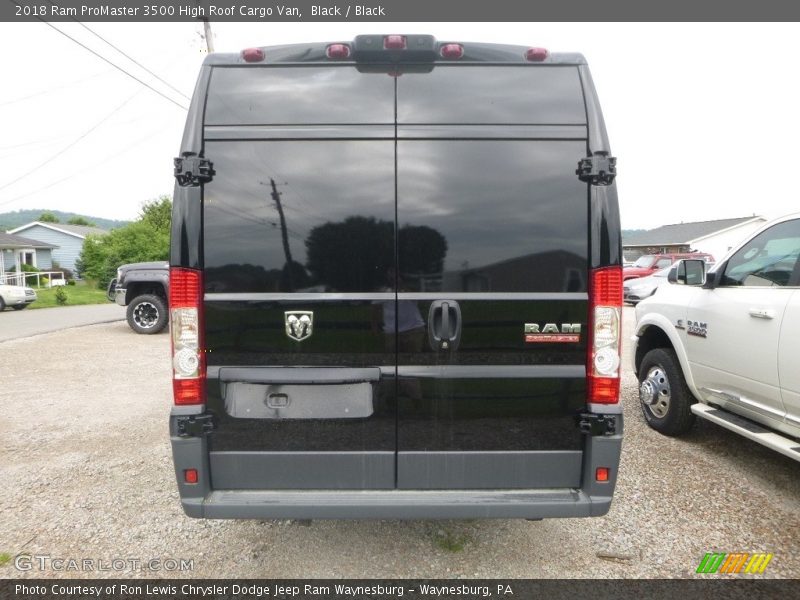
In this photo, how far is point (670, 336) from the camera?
4152 millimetres

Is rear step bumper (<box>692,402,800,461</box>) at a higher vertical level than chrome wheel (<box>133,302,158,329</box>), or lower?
lower

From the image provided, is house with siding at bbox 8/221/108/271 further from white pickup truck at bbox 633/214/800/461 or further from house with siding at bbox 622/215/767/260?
white pickup truck at bbox 633/214/800/461

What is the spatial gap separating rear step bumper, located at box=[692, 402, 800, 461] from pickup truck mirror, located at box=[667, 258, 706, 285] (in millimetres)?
1041

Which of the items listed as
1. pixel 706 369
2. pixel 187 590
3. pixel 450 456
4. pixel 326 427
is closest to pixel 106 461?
pixel 187 590

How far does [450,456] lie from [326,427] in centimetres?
61

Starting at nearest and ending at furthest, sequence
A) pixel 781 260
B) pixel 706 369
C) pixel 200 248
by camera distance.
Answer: pixel 200 248, pixel 781 260, pixel 706 369

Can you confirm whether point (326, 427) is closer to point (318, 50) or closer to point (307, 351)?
point (307, 351)

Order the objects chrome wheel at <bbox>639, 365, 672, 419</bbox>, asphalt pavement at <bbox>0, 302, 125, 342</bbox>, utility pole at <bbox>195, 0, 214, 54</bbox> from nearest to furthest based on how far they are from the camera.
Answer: chrome wheel at <bbox>639, 365, 672, 419</bbox> < asphalt pavement at <bbox>0, 302, 125, 342</bbox> < utility pole at <bbox>195, 0, 214, 54</bbox>

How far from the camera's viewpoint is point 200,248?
83.0 inches

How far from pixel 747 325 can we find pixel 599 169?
214 centimetres

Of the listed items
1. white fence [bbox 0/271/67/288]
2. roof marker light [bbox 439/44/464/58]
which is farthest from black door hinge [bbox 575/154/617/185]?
white fence [bbox 0/271/67/288]

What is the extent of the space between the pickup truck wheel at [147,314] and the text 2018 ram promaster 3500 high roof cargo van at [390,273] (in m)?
9.55

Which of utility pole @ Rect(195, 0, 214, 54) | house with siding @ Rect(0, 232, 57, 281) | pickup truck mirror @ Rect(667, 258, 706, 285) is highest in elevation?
utility pole @ Rect(195, 0, 214, 54)

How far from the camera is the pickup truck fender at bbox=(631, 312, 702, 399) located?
394cm
